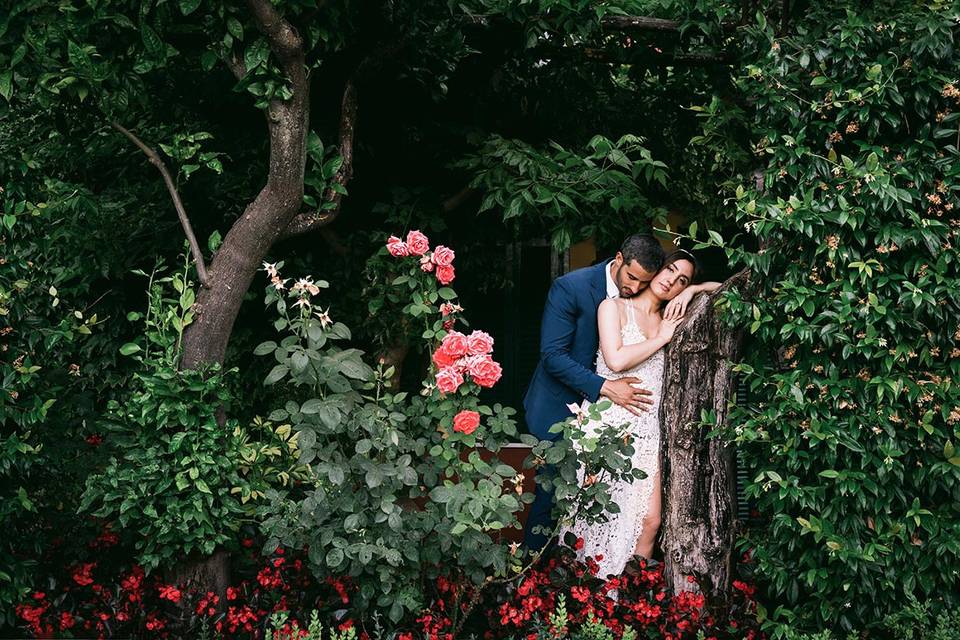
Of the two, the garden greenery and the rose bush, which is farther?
the rose bush

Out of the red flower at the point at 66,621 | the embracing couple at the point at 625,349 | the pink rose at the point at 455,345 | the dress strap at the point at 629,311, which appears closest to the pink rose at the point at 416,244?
the pink rose at the point at 455,345

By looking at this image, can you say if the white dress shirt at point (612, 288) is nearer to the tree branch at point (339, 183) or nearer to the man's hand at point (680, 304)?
the man's hand at point (680, 304)

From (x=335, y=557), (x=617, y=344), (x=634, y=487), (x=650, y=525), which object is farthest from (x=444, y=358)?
(x=650, y=525)

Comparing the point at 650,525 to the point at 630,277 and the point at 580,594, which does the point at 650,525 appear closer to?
the point at 580,594

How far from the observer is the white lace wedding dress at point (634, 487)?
16.0 ft

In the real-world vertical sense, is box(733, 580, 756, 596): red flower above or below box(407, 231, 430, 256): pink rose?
below

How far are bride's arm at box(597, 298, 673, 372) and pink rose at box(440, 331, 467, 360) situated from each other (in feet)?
3.73

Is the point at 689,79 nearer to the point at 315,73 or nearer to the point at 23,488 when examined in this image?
the point at 315,73

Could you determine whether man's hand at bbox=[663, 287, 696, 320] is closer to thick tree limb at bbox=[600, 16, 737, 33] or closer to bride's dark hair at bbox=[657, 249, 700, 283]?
bride's dark hair at bbox=[657, 249, 700, 283]

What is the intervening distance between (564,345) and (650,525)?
1.02 metres

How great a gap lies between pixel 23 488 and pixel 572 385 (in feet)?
8.67

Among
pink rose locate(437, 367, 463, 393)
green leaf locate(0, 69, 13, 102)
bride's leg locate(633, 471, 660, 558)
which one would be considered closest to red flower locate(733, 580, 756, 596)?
bride's leg locate(633, 471, 660, 558)

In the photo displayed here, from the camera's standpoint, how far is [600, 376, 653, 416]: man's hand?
4898 millimetres

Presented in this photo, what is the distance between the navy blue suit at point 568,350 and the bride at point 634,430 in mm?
120
